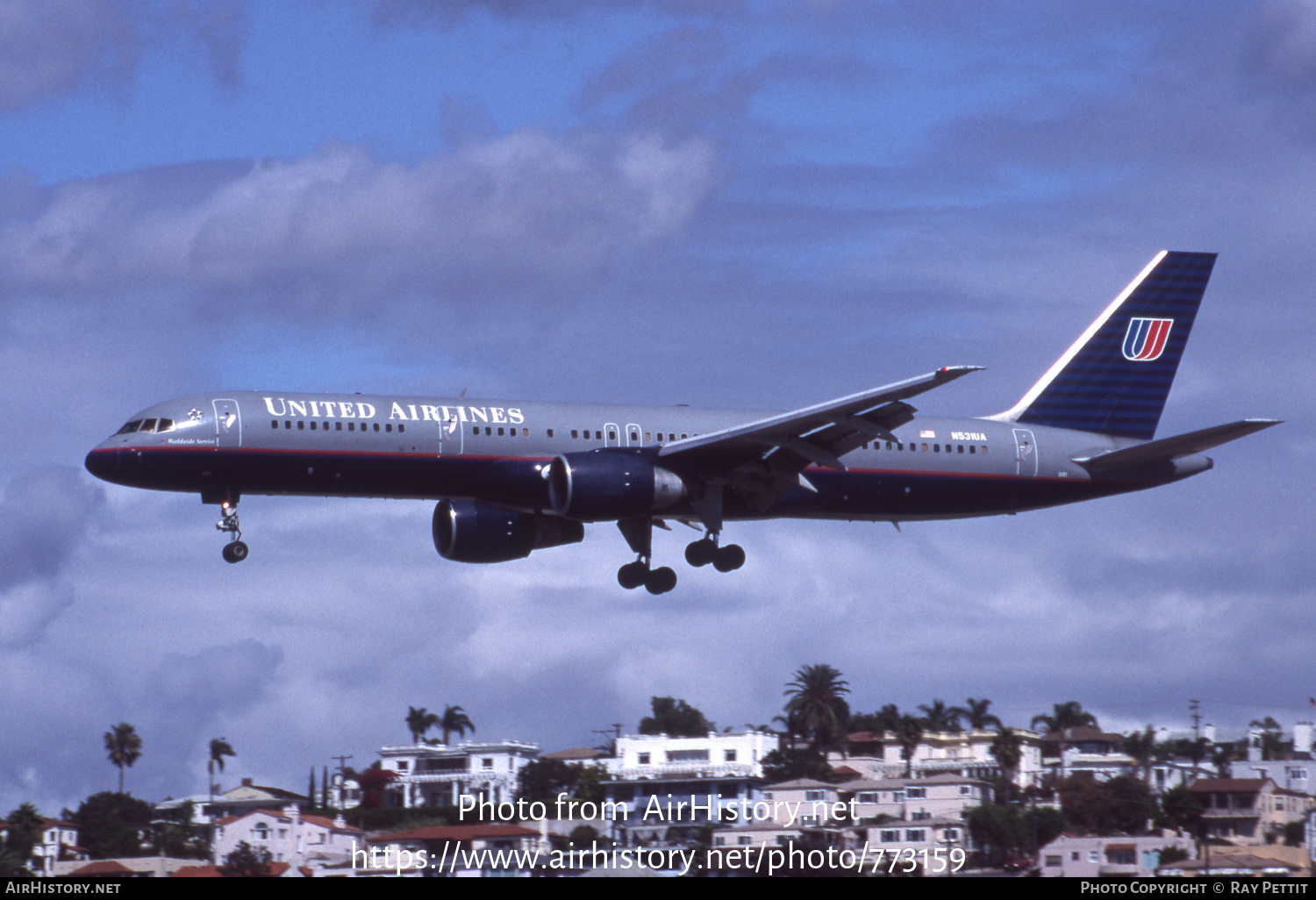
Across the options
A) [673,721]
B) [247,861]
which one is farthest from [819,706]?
[247,861]

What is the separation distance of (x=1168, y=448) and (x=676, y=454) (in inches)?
629

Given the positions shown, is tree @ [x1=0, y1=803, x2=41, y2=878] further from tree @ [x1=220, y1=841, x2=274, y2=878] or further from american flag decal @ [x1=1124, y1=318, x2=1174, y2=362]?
american flag decal @ [x1=1124, y1=318, x2=1174, y2=362]

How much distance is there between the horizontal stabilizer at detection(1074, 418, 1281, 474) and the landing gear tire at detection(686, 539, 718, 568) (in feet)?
40.6

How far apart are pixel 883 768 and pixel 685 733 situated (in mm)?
27062

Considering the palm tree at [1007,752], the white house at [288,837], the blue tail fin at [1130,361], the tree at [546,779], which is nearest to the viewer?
the blue tail fin at [1130,361]

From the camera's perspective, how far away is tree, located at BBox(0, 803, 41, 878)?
68.2 m

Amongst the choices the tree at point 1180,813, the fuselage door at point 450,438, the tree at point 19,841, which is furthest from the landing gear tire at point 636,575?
the tree at point 1180,813

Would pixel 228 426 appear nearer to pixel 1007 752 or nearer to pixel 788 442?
pixel 788 442

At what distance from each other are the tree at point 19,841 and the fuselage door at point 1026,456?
33148 millimetres

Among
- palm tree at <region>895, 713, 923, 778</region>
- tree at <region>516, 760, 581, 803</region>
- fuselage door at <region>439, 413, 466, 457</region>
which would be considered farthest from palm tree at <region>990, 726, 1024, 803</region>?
fuselage door at <region>439, 413, 466, 457</region>

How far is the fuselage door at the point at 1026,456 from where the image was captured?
5625 centimetres

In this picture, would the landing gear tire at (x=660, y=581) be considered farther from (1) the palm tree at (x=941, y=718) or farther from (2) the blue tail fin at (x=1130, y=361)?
(1) the palm tree at (x=941, y=718)


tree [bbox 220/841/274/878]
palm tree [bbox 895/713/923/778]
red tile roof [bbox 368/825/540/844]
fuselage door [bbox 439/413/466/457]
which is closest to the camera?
fuselage door [bbox 439/413/466/457]

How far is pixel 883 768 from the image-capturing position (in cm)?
12181
